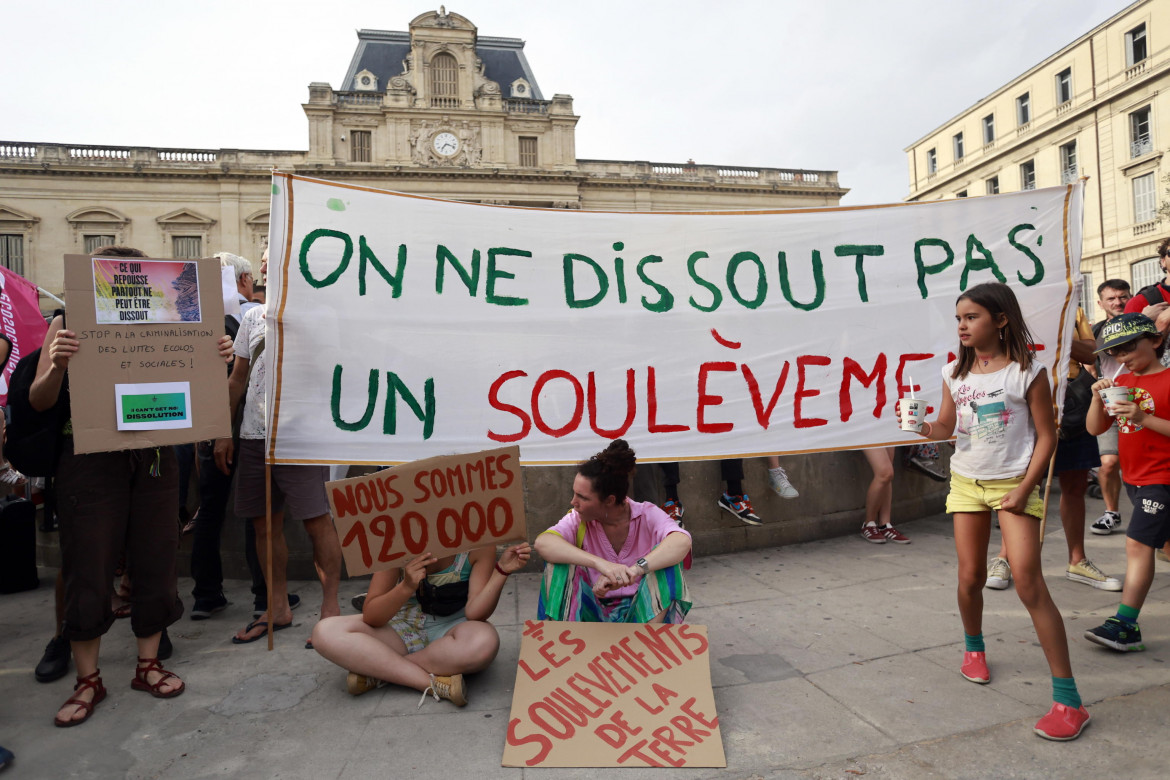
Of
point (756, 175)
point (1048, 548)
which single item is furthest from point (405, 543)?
point (756, 175)

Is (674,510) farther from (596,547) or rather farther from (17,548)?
(17,548)

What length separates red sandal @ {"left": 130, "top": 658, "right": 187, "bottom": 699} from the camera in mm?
2801

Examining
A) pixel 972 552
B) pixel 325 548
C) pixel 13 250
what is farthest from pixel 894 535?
pixel 13 250

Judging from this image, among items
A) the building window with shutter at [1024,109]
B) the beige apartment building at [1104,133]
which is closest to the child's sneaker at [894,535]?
the beige apartment building at [1104,133]

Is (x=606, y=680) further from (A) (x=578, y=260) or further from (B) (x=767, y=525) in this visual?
(B) (x=767, y=525)

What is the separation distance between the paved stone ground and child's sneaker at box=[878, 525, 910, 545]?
108 centimetres

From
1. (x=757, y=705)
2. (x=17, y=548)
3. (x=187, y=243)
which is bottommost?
(x=757, y=705)

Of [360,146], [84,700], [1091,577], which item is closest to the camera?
[84,700]

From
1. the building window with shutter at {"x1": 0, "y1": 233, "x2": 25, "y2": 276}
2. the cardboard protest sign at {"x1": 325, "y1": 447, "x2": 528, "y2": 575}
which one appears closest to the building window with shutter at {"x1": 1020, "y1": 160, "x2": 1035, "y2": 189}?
the cardboard protest sign at {"x1": 325, "y1": 447, "x2": 528, "y2": 575}

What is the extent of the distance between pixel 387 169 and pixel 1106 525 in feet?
116

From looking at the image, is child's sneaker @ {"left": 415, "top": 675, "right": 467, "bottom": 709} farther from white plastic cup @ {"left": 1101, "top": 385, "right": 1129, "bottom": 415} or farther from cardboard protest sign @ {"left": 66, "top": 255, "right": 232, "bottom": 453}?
white plastic cup @ {"left": 1101, "top": 385, "right": 1129, "bottom": 415}

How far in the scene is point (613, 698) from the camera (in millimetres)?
2391

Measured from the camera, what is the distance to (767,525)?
4926 mm

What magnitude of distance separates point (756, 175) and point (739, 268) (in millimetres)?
38874
